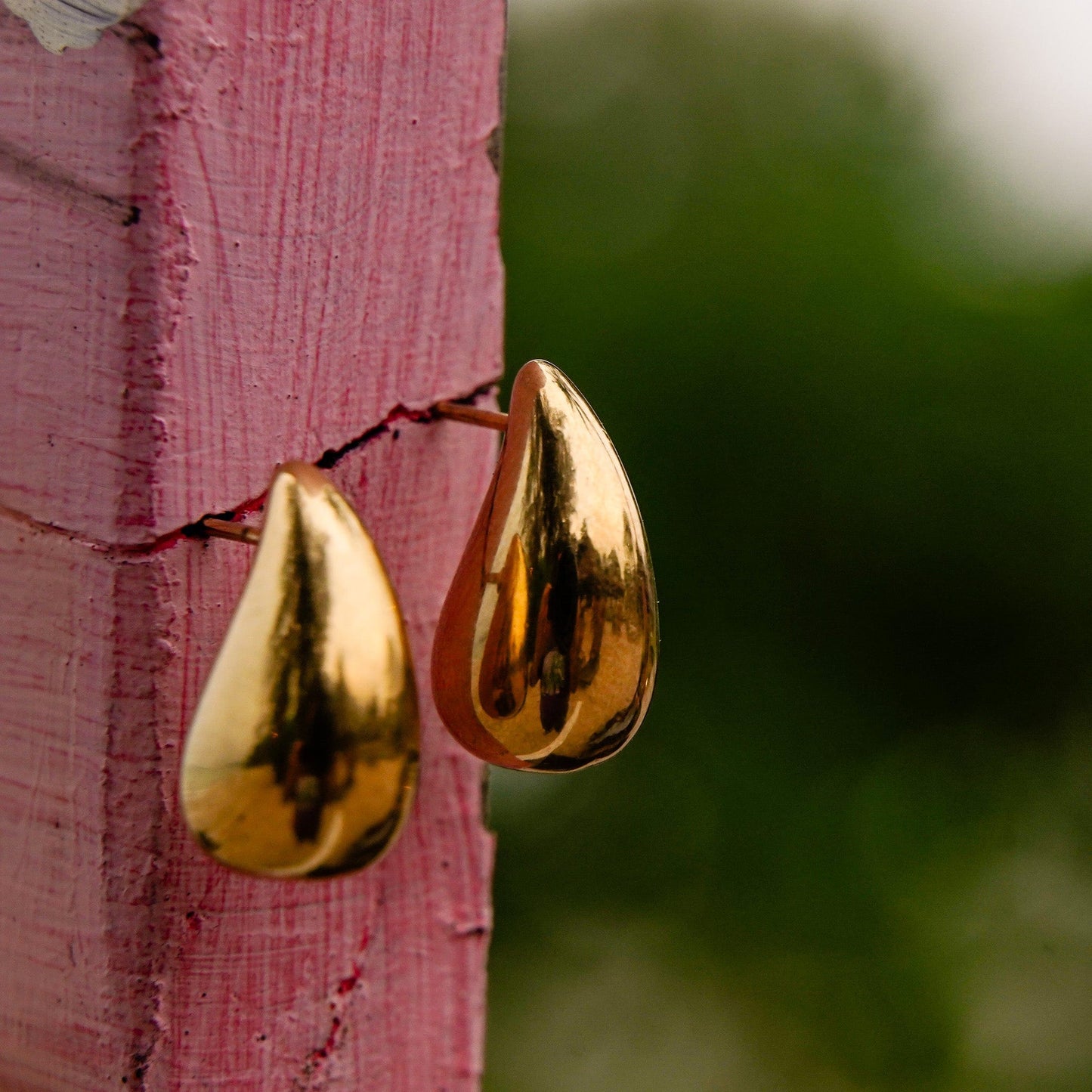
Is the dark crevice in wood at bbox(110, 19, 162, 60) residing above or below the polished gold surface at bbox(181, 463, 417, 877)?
above

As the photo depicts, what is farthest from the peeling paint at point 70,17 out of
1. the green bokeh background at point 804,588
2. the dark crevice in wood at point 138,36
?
the green bokeh background at point 804,588

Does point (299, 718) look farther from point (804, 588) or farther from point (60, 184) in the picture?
point (804, 588)

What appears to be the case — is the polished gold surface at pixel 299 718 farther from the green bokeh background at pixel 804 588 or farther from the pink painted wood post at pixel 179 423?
the green bokeh background at pixel 804 588

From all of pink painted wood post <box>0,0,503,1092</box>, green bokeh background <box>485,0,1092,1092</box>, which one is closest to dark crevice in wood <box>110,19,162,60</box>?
pink painted wood post <box>0,0,503,1092</box>

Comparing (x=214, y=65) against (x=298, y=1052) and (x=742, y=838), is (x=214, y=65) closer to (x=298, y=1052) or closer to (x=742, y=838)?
(x=298, y=1052)

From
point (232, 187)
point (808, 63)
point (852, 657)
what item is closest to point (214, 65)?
point (232, 187)

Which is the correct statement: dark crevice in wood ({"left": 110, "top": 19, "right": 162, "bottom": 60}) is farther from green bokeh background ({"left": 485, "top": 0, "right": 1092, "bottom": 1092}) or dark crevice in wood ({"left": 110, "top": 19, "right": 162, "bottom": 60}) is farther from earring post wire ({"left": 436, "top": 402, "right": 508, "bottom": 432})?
green bokeh background ({"left": 485, "top": 0, "right": 1092, "bottom": 1092})
